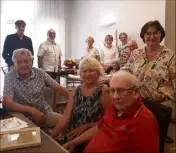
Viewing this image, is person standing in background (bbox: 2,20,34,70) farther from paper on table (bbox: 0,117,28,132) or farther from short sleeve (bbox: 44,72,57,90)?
paper on table (bbox: 0,117,28,132)

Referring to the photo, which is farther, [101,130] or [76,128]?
[76,128]

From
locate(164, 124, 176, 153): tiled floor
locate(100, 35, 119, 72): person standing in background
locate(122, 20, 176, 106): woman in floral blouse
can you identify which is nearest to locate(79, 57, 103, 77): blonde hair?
locate(122, 20, 176, 106): woman in floral blouse

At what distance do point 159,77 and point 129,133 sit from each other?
99cm

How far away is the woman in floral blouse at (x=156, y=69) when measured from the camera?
225 cm

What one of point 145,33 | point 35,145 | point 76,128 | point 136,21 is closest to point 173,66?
point 145,33

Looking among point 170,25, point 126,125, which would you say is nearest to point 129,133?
point 126,125

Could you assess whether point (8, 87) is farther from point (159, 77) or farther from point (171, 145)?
point (171, 145)

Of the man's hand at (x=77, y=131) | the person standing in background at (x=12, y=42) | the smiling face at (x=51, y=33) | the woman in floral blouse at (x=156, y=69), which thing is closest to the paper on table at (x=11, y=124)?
the man's hand at (x=77, y=131)

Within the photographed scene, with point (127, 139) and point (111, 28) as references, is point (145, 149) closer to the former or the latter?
point (127, 139)

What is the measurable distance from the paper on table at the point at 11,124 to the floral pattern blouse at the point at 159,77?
45.1 inches

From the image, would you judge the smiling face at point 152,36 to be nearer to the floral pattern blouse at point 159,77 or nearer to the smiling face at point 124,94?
the floral pattern blouse at point 159,77

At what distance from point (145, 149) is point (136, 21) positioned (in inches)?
190

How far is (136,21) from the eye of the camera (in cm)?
583

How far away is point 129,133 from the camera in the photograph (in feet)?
4.60
